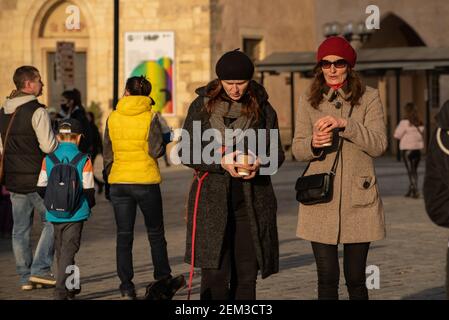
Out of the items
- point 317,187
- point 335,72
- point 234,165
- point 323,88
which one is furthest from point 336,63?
point 234,165

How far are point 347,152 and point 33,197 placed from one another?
472cm

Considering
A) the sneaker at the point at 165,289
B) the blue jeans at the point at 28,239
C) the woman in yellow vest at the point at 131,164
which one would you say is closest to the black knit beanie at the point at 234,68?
the sneaker at the point at 165,289

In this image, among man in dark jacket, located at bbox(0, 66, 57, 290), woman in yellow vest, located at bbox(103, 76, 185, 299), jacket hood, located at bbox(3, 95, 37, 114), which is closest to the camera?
woman in yellow vest, located at bbox(103, 76, 185, 299)

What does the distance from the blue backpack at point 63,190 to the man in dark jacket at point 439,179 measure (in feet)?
17.8

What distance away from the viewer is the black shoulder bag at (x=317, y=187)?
7684 millimetres

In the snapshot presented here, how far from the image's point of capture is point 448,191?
18.6 feet

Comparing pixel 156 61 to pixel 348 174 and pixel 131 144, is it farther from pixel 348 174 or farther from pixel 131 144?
pixel 348 174

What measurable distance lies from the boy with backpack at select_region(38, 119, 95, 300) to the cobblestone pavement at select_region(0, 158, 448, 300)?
1.13ft

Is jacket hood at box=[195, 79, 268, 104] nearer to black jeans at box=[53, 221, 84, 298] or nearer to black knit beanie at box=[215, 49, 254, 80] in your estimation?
black knit beanie at box=[215, 49, 254, 80]

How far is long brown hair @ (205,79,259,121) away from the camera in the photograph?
25.3 ft

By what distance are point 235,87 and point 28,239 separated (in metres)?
4.90

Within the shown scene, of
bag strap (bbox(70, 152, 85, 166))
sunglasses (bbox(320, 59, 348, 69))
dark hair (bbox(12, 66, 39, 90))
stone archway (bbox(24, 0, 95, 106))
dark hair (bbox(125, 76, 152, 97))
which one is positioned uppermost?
stone archway (bbox(24, 0, 95, 106))

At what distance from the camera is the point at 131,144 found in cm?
1091

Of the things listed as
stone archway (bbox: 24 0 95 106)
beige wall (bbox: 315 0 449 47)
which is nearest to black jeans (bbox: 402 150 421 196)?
beige wall (bbox: 315 0 449 47)
